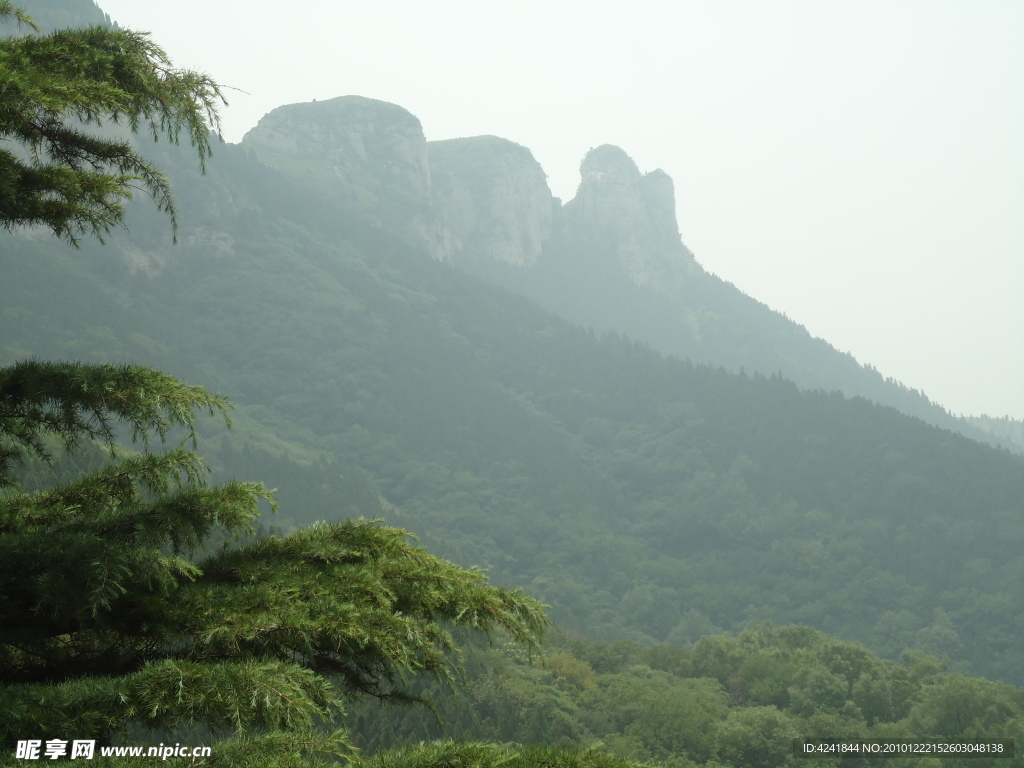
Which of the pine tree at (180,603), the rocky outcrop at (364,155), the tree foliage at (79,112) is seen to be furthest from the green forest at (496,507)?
the rocky outcrop at (364,155)

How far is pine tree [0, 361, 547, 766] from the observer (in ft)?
11.4

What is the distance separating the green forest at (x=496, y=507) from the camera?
4504mm

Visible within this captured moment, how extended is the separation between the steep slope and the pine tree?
63257 millimetres

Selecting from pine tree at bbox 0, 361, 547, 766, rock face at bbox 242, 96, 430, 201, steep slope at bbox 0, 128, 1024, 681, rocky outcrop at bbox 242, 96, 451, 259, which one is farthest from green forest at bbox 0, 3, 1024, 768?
rock face at bbox 242, 96, 430, 201

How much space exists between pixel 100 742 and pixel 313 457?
295 feet

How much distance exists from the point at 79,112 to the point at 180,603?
2919 millimetres

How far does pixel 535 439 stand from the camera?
118938 mm

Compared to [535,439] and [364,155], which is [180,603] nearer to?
[535,439]

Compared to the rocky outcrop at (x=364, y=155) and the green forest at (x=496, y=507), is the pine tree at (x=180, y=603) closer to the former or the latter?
the green forest at (x=496, y=507)

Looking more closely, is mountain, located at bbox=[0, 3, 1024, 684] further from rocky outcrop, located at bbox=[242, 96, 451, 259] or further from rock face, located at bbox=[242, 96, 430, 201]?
rock face, located at bbox=[242, 96, 430, 201]

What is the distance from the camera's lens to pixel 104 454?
104ft

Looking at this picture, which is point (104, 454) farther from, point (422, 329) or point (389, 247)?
point (389, 247)

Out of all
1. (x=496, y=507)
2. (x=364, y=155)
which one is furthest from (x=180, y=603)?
(x=364, y=155)

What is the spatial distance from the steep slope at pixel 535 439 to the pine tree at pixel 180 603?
63.3 meters
